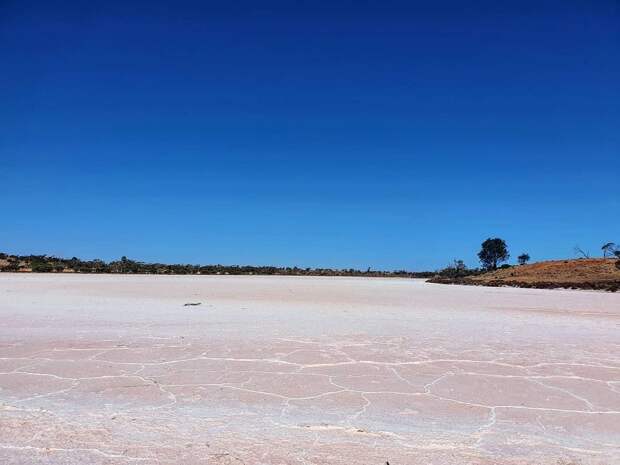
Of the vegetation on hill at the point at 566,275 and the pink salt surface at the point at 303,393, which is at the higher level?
the vegetation on hill at the point at 566,275

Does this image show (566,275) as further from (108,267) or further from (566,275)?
(108,267)

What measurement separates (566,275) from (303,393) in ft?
88.4

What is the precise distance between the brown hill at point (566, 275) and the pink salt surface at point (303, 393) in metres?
16.7

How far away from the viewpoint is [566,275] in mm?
28250

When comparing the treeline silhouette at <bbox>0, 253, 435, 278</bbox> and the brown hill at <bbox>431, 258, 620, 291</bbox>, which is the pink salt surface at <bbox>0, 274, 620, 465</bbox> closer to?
the brown hill at <bbox>431, 258, 620, 291</bbox>

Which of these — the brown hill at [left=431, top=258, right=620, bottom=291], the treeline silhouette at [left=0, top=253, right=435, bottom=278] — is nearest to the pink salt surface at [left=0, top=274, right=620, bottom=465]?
the brown hill at [left=431, top=258, right=620, bottom=291]

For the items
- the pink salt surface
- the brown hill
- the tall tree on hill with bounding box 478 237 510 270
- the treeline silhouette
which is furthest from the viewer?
the tall tree on hill with bounding box 478 237 510 270

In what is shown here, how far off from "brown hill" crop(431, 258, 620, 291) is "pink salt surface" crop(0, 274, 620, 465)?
1665cm

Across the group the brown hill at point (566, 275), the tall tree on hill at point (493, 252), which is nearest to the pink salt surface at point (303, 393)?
Result: the brown hill at point (566, 275)

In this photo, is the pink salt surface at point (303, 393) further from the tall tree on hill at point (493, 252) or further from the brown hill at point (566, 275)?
the tall tree on hill at point (493, 252)

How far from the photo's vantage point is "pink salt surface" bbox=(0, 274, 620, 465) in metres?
3.79

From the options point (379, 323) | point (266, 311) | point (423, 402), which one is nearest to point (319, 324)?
point (379, 323)

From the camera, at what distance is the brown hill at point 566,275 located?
82.7 ft

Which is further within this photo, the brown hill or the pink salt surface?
the brown hill
